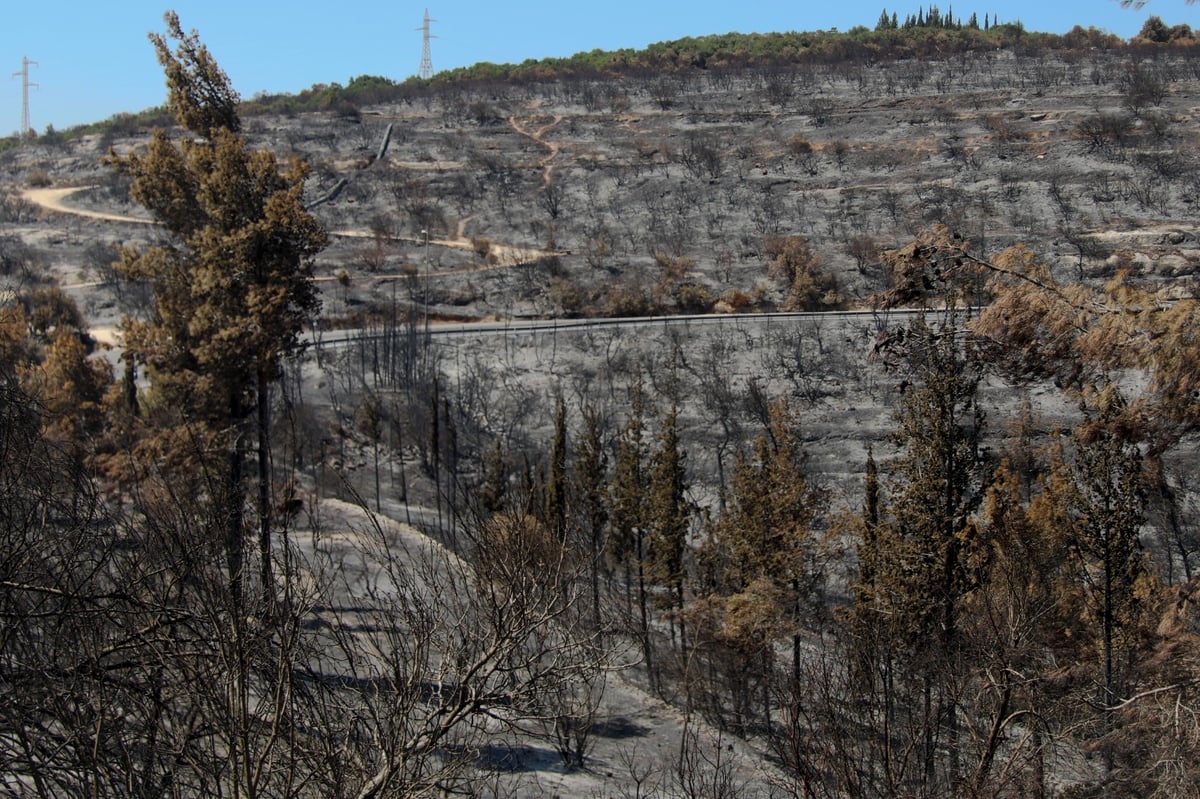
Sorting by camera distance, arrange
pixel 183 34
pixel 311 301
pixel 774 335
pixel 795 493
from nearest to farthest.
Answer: pixel 183 34, pixel 311 301, pixel 795 493, pixel 774 335

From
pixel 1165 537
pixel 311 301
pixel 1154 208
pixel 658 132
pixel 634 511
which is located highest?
pixel 658 132

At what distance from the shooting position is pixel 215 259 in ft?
48.2

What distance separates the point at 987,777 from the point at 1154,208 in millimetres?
53355

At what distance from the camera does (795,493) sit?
2131cm

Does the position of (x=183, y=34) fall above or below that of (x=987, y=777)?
above

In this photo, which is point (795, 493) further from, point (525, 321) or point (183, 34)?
point (525, 321)

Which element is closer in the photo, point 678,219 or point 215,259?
point 215,259

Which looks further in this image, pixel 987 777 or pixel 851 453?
pixel 851 453

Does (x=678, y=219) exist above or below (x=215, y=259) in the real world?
above

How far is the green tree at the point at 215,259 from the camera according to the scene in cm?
1473

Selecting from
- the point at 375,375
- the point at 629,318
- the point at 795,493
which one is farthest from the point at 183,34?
the point at 629,318

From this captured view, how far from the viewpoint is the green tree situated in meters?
14.7

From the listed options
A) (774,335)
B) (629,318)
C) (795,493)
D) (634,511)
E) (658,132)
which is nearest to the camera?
(795,493)

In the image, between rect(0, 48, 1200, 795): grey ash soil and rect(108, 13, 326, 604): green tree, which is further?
rect(0, 48, 1200, 795): grey ash soil
